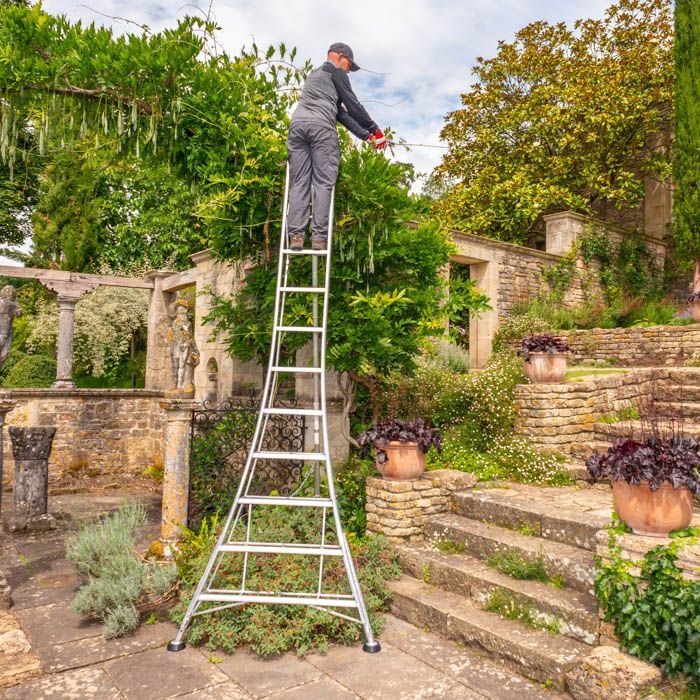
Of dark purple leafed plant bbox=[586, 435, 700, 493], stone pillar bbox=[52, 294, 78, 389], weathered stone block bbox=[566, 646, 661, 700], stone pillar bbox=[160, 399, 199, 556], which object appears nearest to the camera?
weathered stone block bbox=[566, 646, 661, 700]

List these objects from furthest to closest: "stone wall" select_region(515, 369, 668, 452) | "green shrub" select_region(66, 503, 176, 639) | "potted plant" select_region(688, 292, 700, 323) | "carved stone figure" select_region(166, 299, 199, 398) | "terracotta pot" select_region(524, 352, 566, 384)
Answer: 1. "potted plant" select_region(688, 292, 700, 323)
2. "terracotta pot" select_region(524, 352, 566, 384)
3. "stone wall" select_region(515, 369, 668, 452)
4. "carved stone figure" select_region(166, 299, 199, 398)
5. "green shrub" select_region(66, 503, 176, 639)

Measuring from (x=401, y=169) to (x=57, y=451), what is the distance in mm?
7839

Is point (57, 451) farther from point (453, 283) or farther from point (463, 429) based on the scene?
point (453, 283)

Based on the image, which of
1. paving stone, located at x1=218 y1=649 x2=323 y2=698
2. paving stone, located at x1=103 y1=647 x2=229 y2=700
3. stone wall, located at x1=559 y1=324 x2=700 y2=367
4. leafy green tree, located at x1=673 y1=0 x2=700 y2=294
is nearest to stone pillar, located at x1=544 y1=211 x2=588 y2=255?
leafy green tree, located at x1=673 y1=0 x2=700 y2=294

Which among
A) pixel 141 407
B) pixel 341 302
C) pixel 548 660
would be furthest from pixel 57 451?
pixel 548 660

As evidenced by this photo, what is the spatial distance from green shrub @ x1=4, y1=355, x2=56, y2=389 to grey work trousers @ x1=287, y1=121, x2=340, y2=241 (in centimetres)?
1293

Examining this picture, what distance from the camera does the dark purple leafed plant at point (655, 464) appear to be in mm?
2926

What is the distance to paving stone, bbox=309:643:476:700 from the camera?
9.80 feet

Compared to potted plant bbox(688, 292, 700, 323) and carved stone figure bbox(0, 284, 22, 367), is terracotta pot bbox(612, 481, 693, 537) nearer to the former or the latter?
carved stone figure bbox(0, 284, 22, 367)

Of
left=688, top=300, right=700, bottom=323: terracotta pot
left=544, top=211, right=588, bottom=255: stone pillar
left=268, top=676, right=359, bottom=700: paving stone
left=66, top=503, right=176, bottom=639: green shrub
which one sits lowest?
left=268, top=676, right=359, bottom=700: paving stone

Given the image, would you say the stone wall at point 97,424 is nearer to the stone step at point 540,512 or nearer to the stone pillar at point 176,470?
the stone pillar at point 176,470

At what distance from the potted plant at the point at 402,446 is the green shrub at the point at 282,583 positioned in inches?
23.0

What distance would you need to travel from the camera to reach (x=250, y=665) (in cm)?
330

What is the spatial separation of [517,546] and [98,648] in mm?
2781
